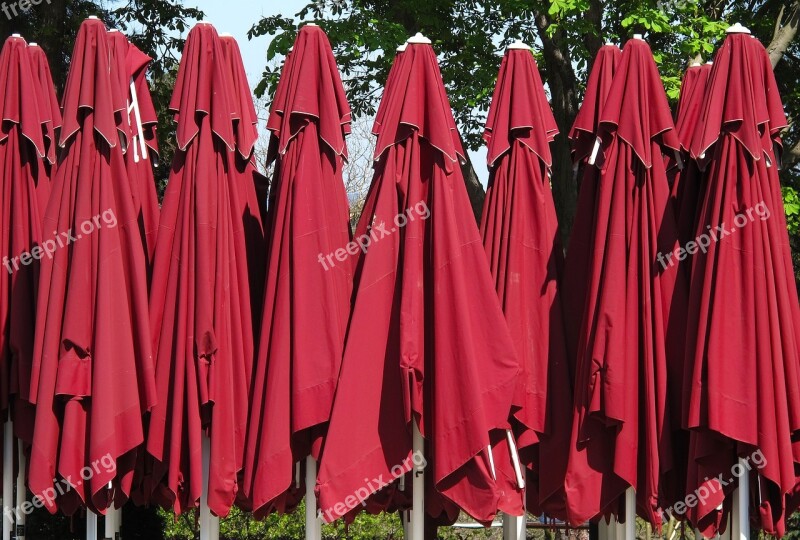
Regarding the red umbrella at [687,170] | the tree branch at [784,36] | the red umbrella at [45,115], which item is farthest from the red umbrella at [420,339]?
the tree branch at [784,36]

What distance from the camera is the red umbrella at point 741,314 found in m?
4.55

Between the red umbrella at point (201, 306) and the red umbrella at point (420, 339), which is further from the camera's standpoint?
the red umbrella at point (201, 306)

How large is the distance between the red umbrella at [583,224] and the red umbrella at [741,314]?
689 mm

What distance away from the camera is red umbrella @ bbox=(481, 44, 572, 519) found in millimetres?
5270

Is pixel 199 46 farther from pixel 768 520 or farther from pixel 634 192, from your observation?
pixel 768 520

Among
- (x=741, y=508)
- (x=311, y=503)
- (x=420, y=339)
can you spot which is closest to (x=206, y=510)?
(x=311, y=503)

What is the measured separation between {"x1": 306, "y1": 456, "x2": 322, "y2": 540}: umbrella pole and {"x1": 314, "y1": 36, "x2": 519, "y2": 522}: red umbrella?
0.35 m

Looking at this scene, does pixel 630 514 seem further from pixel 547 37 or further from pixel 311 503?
pixel 547 37

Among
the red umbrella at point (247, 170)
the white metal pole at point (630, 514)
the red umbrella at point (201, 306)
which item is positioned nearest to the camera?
the red umbrella at point (201, 306)

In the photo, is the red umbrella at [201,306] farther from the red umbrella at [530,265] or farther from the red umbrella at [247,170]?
the red umbrella at [530,265]

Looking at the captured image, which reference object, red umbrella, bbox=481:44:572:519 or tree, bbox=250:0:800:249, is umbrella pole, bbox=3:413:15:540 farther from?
tree, bbox=250:0:800:249

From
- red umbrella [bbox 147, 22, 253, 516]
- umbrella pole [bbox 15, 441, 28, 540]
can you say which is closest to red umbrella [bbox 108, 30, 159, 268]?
red umbrella [bbox 147, 22, 253, 516]

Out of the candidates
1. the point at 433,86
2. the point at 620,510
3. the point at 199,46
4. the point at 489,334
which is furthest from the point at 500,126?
the point at 620,510

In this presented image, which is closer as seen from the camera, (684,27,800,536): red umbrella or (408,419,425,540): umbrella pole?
(684,27,800,536): red umbrella
